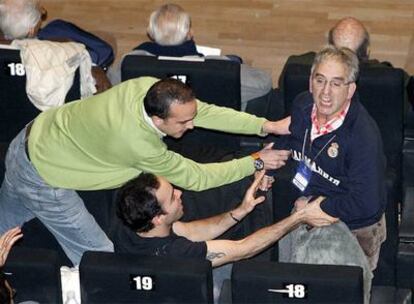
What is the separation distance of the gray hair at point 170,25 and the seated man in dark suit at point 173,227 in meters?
1.24

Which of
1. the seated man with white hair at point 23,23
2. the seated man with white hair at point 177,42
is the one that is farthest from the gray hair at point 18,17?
the seated man with white hair at point 177,42

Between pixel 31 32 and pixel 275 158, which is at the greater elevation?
pixel 31 32

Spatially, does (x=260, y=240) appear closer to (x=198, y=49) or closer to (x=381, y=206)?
(x=381, y=206)

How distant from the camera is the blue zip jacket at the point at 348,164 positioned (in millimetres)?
5078

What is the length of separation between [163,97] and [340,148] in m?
0.75

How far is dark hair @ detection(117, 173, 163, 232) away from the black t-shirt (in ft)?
0.19

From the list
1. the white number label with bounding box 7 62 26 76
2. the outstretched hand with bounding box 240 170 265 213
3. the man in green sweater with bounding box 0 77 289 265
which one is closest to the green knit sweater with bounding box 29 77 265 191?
the man in green sweater with bounding box 0 77 289 265

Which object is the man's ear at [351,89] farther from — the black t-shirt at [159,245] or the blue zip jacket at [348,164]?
the black t-shirt at [159,245]

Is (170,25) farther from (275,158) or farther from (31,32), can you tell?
(275,158)

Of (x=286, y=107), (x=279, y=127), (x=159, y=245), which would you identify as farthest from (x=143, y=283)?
(x=286, y=107)

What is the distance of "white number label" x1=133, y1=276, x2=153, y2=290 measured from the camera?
15.6 ft

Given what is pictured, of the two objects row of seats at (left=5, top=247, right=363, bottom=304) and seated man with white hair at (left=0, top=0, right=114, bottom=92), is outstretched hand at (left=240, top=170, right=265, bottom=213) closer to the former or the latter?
row of seats at (left=5, top=247, right=363, bottom=304)

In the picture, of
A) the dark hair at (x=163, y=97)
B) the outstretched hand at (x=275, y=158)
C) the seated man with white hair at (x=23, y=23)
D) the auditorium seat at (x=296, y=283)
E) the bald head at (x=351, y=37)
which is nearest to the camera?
the auditorium seat at (x=296, y=283)

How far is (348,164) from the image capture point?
5.15m
